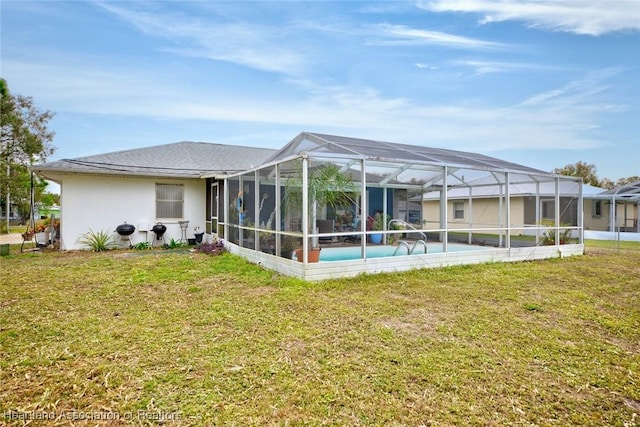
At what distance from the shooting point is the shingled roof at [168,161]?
10.9 metres

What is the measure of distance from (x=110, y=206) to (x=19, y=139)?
1477cm

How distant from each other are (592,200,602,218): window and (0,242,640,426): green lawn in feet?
57.6

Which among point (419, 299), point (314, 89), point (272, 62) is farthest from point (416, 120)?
point (419, 299)

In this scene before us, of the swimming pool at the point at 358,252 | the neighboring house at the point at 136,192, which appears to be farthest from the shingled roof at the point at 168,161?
the swimming pool at the point at 358,252

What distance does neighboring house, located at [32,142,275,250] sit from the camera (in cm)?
1092

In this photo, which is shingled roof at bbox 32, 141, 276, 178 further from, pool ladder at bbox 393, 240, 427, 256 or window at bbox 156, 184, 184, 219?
pool ladder at bbox 393, 240, 427, 256

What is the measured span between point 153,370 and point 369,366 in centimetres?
188

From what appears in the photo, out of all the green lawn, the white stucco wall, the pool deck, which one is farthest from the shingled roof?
the green lawn

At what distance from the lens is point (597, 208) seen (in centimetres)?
2102

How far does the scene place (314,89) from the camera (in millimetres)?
15008

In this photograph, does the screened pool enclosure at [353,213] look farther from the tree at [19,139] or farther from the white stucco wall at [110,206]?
the tree at [19,139]

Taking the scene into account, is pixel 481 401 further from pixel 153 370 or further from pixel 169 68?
pixel 169 68

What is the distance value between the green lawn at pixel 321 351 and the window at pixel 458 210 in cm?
1326

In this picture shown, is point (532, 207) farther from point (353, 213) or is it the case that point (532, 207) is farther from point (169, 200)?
point (169, 200)
